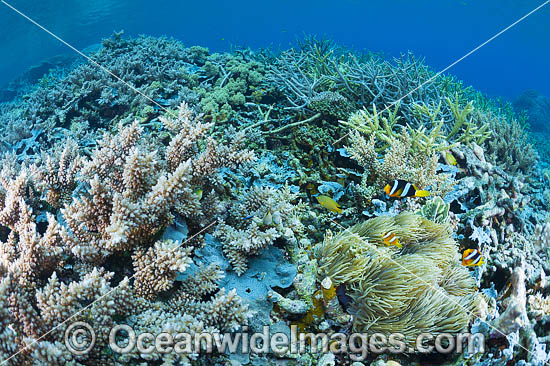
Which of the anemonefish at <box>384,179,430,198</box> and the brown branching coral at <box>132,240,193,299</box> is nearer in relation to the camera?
the brown branching coral at <box>132,240,193,299</box>

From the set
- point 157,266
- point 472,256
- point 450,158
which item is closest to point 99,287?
point 157,266

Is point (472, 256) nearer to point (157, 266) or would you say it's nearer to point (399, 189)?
point (399, 189)

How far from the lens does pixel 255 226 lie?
7.98ft

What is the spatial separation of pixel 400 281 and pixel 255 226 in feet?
3.61

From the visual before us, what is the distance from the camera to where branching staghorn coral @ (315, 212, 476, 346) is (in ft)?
7.19

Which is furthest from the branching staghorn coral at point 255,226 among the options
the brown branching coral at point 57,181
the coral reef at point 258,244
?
the brown branching coral at point 57,181

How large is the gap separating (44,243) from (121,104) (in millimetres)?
3523

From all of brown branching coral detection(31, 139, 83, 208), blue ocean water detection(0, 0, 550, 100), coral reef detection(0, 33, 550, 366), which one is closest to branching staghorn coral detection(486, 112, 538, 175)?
coral reef detection(0, 33, 550, 366)

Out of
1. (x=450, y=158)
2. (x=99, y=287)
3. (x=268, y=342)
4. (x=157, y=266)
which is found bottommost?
(x=268, y=342)

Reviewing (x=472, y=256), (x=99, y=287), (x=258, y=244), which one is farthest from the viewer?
(x=472, y=256)

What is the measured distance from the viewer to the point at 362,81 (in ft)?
17.8

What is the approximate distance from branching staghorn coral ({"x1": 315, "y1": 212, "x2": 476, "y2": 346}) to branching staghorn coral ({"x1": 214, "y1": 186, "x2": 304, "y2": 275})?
371 millimetres

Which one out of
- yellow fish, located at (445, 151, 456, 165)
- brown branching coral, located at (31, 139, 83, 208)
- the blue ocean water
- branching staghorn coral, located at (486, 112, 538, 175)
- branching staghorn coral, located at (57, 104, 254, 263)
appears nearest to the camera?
branching staghorn coral, located at (57, 104, 254, 263)

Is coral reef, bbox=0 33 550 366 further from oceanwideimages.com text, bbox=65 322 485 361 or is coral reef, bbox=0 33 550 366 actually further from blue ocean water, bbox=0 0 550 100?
blue ocean water, bbox=0 0 550 100
